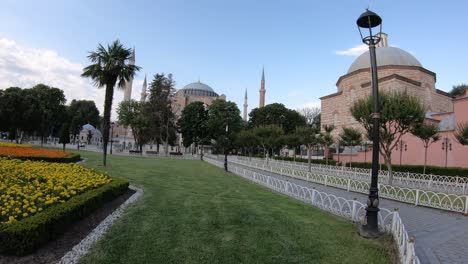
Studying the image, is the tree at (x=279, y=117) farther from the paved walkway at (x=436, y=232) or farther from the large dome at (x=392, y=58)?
the paved walkway at (x=436, y=232)

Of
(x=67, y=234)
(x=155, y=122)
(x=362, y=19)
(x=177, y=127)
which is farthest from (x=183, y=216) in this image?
(x=177, y=127)

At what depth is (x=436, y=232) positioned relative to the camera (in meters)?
7.43

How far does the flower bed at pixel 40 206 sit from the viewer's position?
4254mm

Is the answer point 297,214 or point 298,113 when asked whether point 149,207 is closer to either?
point 297,214

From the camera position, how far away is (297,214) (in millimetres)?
7938

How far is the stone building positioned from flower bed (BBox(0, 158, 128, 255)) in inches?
1441

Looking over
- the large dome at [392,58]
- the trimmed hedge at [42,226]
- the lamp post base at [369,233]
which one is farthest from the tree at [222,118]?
the trimmed hedge at [42,226]

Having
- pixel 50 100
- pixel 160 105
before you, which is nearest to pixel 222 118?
pixel 160 105

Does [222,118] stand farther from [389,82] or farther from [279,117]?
[389,82]

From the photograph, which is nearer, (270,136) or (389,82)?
(270,136)

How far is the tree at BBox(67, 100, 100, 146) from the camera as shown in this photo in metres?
72.5

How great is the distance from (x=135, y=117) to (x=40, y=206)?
47910 mm

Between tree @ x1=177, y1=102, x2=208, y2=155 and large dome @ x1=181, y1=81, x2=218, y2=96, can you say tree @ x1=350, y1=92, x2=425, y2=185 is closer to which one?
tree @ x1=177, y1=102, x2=208, y2=155

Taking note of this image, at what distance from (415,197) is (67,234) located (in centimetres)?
1131
